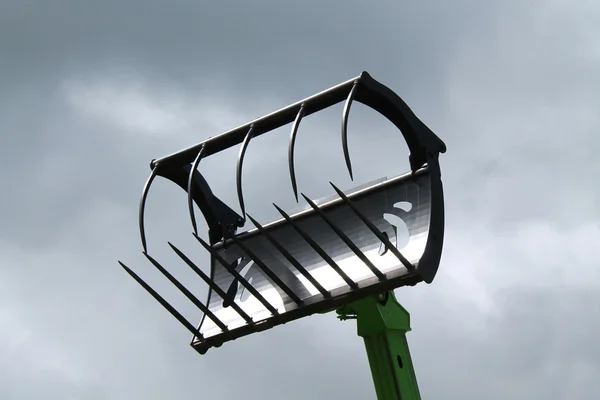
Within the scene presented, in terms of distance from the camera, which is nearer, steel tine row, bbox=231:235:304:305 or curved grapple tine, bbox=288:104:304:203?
curved grapple tine, bbox=288:104:304:203

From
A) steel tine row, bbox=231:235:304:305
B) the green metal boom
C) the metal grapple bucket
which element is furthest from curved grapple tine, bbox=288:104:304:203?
the green metal boom

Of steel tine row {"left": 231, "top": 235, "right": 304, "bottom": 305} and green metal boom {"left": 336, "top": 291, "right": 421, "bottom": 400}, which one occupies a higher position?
steel tine row {"left": 231, "top": 235, "right": 304, "bottom": 305}

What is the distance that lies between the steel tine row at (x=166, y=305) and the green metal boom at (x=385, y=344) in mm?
1290

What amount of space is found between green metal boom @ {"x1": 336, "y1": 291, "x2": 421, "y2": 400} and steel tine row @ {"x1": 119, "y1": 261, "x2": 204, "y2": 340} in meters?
1.29

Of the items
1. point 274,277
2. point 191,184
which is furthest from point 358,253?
point 191,184

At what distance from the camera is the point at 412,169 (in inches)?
290

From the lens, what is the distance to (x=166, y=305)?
7.73 meters

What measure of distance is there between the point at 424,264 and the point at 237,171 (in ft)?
5.33

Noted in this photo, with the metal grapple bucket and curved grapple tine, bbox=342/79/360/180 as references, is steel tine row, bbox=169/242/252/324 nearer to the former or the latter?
the metal grapple bucket

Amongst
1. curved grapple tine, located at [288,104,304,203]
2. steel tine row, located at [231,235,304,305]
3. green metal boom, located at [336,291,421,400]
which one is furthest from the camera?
steel tine row, located at [231,235,304,305]

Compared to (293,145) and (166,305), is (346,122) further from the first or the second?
(166,305)

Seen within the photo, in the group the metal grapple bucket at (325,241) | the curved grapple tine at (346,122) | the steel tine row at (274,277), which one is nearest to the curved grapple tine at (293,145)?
the metal grapple bucket at (325,241)

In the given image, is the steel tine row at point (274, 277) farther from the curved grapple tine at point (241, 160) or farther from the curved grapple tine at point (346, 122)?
the curved grapple tine at point (346, 122)

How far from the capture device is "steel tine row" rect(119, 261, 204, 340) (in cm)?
759
